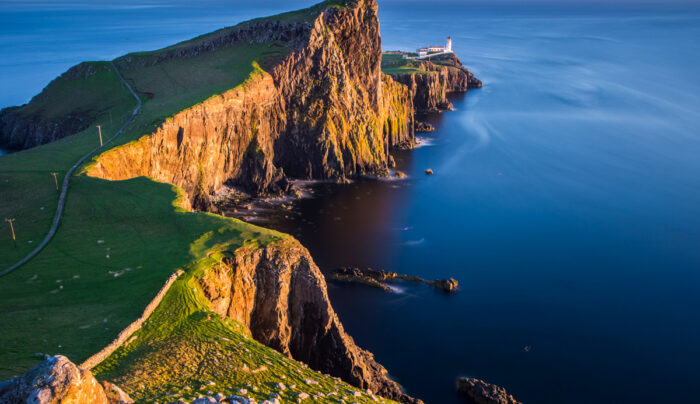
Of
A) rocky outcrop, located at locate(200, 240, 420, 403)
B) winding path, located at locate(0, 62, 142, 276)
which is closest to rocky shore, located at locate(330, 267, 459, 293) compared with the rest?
rocky outcrop, located at locate(200, 240, 420, 403)

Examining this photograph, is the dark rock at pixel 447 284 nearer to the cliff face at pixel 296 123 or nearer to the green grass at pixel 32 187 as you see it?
the cliff face at pixel 296 123

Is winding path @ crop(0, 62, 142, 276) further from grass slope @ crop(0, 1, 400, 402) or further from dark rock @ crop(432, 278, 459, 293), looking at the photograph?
dark rock @ crop(432, 278, 459, 293)

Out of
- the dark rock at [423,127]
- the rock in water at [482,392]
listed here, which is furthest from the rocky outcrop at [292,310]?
the dark rock at [423,127]

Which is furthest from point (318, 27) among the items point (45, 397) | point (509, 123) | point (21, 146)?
point (45, 397)

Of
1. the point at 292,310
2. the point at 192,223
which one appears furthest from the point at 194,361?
the point at 192,223

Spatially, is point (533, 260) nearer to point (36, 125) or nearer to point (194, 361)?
point (194, 361)
